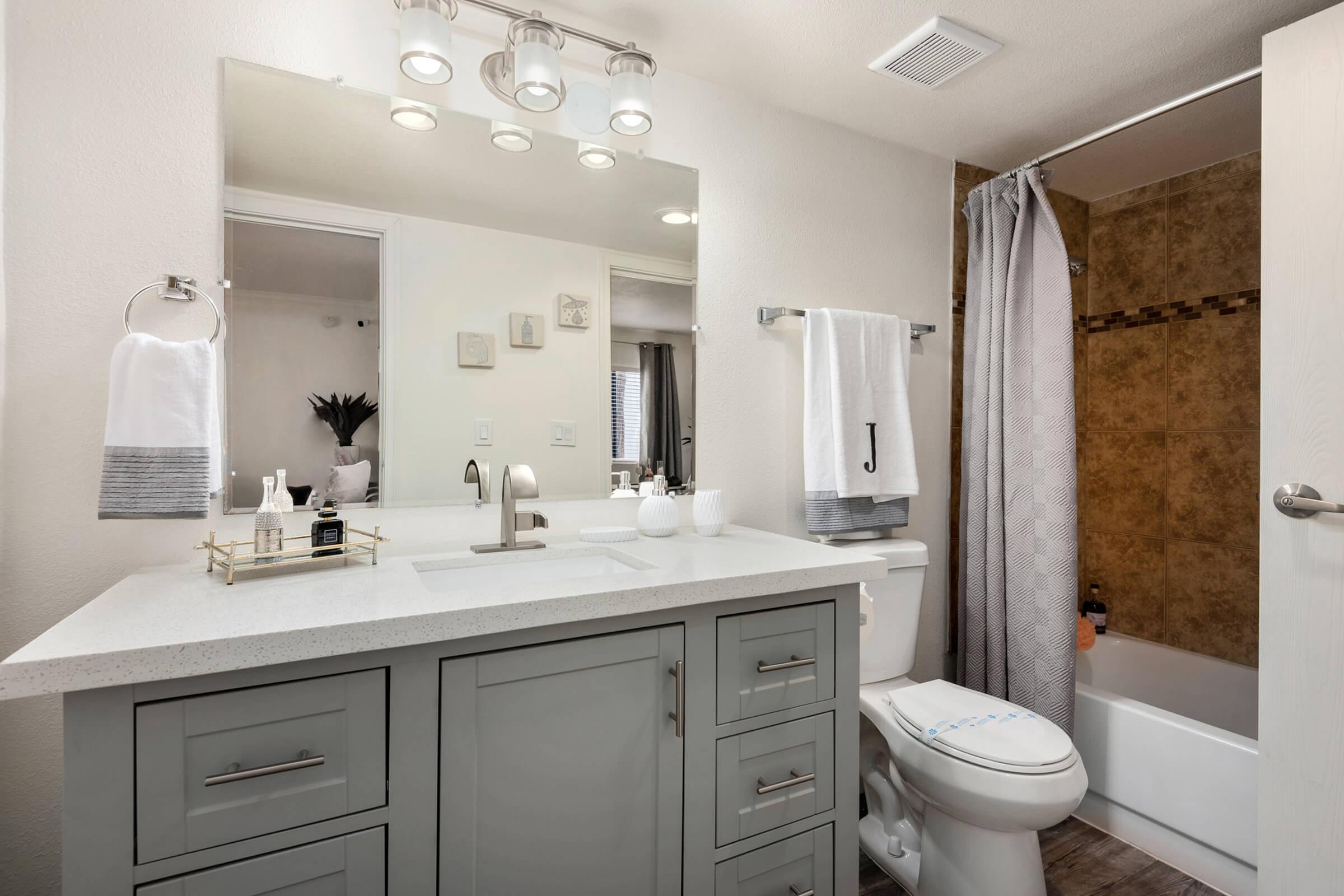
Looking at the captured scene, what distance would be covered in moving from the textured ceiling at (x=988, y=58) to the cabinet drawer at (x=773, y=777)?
1.61 meters

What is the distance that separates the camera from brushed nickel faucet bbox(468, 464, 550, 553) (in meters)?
1.43

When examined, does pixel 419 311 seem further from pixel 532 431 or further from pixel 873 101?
pixel 873 101

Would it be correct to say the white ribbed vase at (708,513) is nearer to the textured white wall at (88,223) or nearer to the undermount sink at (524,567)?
the undermount sink at (524,567)

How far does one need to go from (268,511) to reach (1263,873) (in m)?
2.25

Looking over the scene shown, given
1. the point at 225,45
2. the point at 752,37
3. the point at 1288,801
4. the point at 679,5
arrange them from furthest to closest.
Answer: the point at 752,37, the point at 679,5, the point at 1288,801, the point at 225,45

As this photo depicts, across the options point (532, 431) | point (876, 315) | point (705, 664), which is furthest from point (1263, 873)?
point (532, 431)

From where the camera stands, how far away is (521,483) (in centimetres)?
143

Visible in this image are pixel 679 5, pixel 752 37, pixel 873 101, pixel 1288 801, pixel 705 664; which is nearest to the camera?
pixel 705 664

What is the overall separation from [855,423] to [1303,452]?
985 millimetres

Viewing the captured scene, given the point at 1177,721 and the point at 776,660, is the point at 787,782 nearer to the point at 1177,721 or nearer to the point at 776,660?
the point at 776,660

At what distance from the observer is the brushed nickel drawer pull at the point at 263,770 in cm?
83

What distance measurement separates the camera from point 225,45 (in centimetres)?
130

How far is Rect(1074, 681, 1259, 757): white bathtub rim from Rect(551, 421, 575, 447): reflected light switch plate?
5.66 ft

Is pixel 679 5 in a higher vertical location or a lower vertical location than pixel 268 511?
higher
